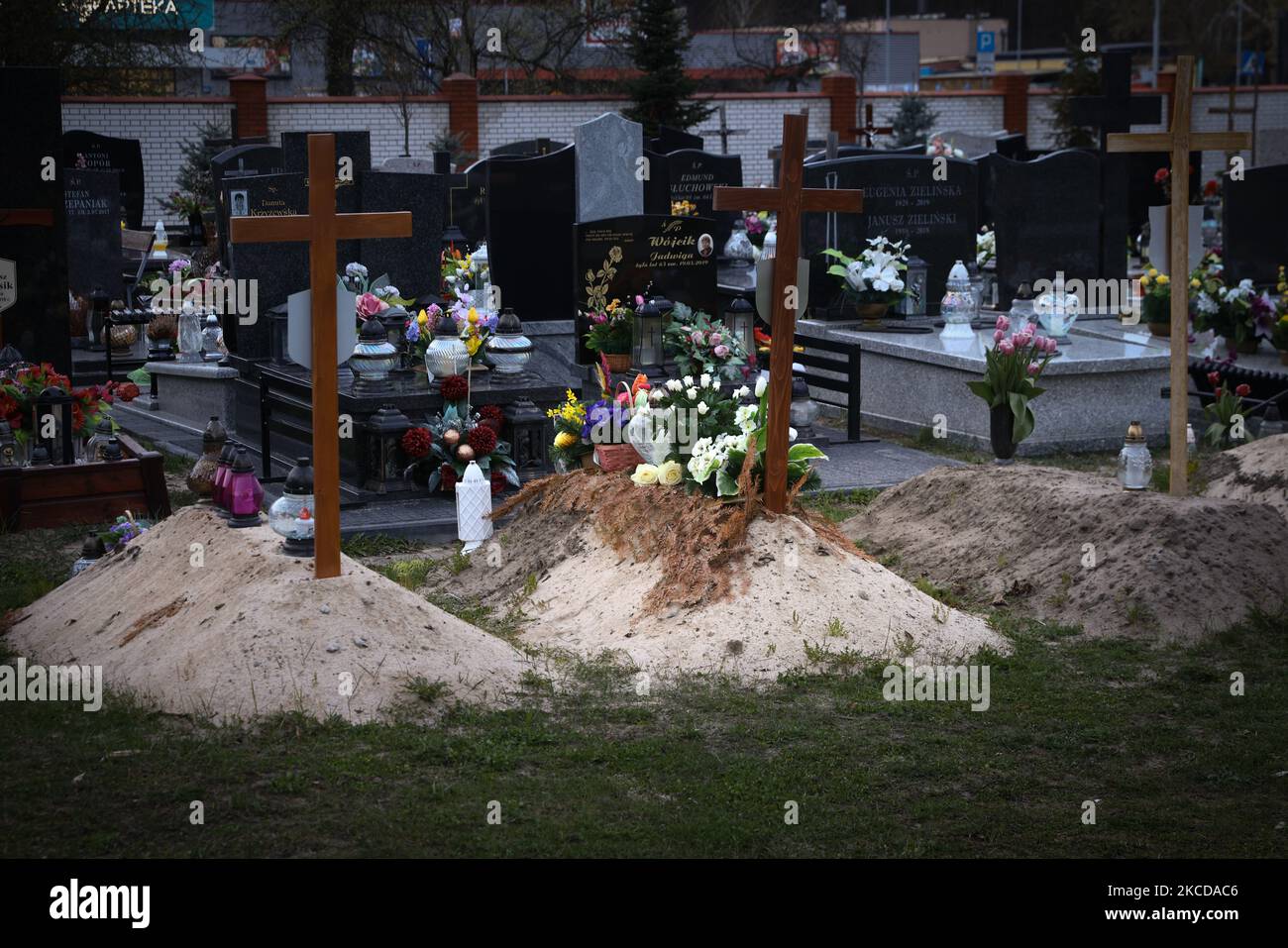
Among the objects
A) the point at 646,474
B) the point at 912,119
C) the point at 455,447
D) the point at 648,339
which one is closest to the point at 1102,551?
the point at 646,474

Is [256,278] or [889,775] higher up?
[256,278]

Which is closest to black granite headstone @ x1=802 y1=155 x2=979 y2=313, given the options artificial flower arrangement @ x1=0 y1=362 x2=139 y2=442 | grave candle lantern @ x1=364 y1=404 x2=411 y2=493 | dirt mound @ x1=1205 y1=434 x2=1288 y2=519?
dirt mound @ x1=1205 y1=434 x2=1288 y2=519

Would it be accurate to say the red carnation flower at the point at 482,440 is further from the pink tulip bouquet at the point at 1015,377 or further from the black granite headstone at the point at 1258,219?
the black granite headstone at the point at 1258,219

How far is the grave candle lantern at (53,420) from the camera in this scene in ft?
32.5

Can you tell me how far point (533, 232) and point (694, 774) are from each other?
9529 mm

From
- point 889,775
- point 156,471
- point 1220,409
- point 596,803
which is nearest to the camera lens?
point 596,803

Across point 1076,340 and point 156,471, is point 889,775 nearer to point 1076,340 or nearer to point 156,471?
point 156,471

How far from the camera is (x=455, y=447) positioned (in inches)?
416

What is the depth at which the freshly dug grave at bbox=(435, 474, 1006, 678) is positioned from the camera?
22.6 feet

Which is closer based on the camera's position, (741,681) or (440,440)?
(741,681)

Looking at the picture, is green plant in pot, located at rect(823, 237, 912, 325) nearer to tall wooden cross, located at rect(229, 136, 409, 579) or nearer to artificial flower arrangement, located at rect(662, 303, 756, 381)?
artificial flower arrangement, located at rect(662, 303, 756, 381)

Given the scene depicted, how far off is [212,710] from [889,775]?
8.04 feet

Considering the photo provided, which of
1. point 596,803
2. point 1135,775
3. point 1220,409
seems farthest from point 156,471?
point 1220,409

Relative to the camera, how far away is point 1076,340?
13484 millimetres
